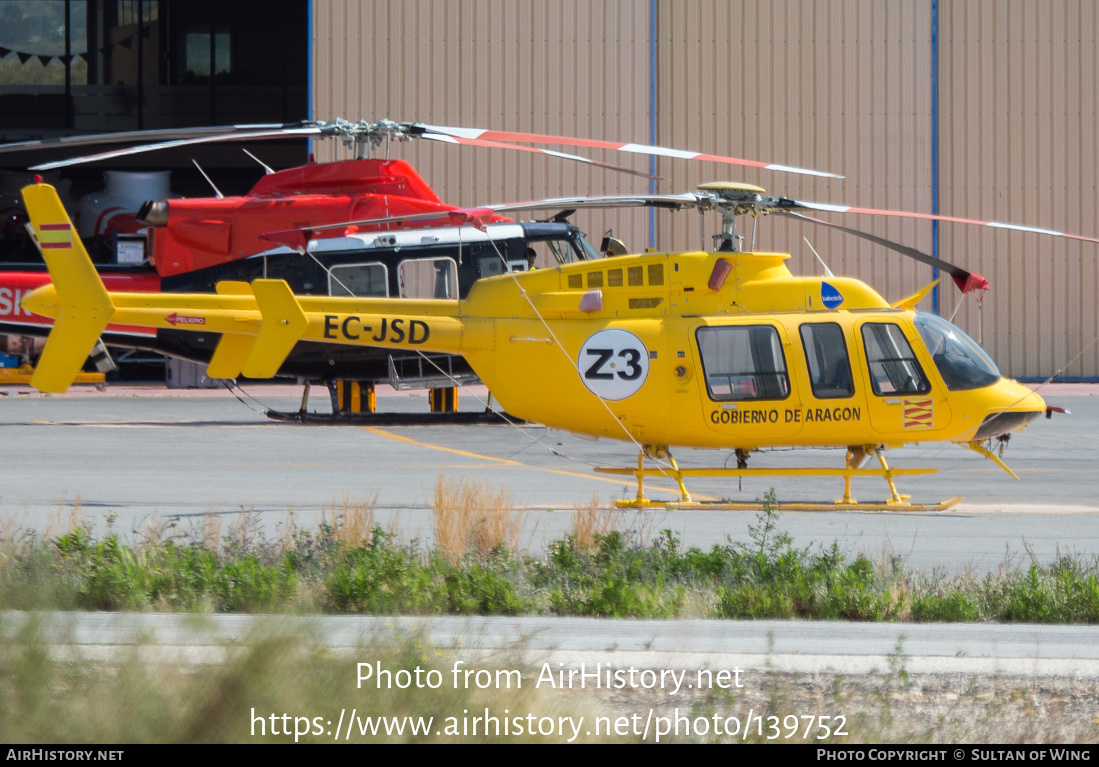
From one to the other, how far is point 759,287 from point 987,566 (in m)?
3.89

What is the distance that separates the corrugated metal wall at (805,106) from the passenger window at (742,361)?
52.6 ft

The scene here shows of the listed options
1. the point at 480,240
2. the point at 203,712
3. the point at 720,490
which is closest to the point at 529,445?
the point at 480,240

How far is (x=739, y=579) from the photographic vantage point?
8.51 m

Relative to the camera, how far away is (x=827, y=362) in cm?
1181

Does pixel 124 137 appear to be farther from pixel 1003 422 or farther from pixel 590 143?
pixel 1003 422

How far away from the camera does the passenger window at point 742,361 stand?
1182cm

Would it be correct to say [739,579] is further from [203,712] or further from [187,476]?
[187,476]

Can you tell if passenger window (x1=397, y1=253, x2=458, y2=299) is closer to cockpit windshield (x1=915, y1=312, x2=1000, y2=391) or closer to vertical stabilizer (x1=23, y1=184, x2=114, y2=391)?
vertical stabilizer (x1=23, y1=184, x2=114, y2=391)

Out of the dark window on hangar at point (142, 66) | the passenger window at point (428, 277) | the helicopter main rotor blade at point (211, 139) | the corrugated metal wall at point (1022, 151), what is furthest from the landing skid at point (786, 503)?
the dark window on hangar at point (142, 66)

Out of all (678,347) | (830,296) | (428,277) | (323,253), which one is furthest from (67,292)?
(830,296)

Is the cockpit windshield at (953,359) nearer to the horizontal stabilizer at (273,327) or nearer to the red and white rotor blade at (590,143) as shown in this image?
the red and white rotor blade at (590,143)

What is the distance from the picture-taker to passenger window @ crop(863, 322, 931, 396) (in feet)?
38.9

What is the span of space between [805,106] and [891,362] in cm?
1799

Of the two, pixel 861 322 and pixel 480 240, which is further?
pixel 480 240
